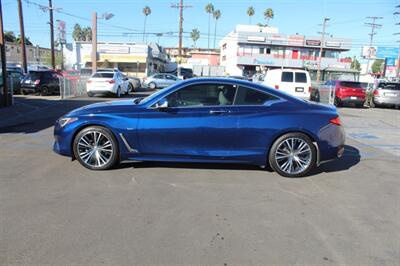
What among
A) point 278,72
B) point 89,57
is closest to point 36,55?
point 89,57

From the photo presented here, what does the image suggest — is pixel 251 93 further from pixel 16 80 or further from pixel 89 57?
pixel 89 57

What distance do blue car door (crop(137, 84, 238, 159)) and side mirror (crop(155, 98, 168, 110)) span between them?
50 millimetres

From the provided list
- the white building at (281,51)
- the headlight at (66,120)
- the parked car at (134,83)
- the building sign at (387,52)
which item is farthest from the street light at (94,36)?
the building sign at (387,52)

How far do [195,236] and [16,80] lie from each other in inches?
869

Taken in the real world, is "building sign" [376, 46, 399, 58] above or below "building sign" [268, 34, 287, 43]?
below

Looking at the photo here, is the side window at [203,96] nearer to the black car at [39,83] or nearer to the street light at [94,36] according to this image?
the black car at [39,83]

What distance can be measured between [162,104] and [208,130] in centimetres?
84

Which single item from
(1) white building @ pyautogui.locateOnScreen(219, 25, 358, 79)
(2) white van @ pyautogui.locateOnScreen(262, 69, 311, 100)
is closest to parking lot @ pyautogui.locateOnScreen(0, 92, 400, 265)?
(2) white van @ pyautogui.locateOnScreen(262, 69, 311, 100)

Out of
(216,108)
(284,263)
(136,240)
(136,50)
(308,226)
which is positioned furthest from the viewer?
(136,50)

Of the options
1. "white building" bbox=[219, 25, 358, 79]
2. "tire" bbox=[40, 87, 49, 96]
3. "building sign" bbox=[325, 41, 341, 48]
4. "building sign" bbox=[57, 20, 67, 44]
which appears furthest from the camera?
"building sign" bbox=[325, 41, 341, 48]

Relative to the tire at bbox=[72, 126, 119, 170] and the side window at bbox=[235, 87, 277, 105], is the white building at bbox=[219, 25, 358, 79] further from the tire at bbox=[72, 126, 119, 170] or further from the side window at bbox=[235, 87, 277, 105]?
the tire at bbox=[72, 126, 119, 170]

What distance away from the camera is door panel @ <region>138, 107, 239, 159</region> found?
20.1 feet

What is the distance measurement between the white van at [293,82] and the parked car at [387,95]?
5.92 meters

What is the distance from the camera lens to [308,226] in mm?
4402
